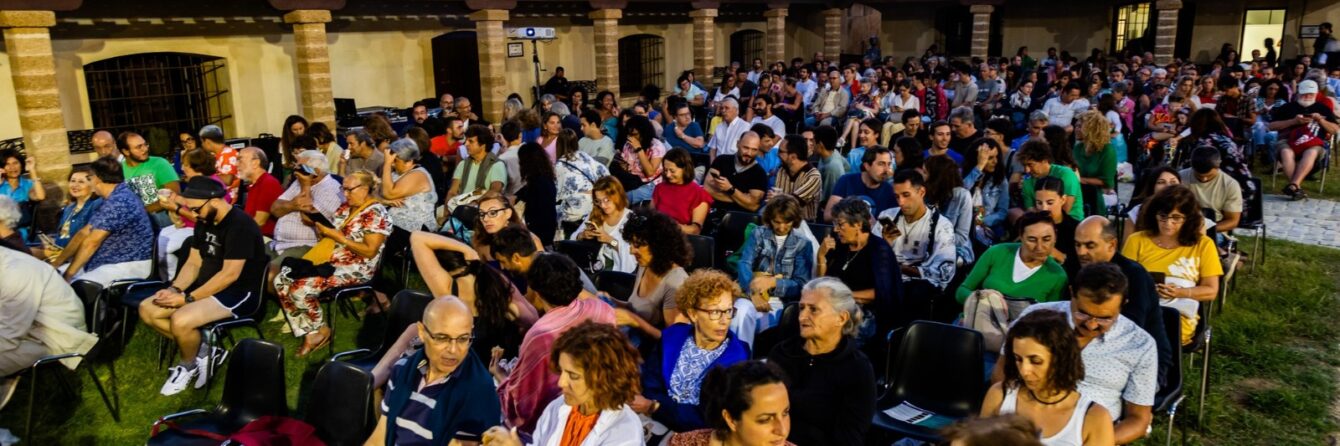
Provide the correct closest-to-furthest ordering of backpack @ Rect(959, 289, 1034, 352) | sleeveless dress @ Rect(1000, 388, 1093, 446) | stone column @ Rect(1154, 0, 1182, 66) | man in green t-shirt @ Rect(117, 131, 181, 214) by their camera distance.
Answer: sleeveless dress @ Rect(1000, 388, 1093, 446) → backpack @ Rect(959, 289, 1034, 352) → man in green t-shirt @ Rect(117, 131, 181, 214) → stone column @ Rect(1154, 0, 1182, 66)

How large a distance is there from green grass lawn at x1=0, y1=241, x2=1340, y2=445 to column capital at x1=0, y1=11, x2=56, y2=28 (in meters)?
5.83

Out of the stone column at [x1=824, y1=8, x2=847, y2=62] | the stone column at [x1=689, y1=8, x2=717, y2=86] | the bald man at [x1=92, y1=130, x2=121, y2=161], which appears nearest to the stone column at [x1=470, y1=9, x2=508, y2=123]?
the stone column at [x1=689, y1=8, x2=717, y2=86]

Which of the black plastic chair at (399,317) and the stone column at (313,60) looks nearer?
the black plastic chair at (399,317)

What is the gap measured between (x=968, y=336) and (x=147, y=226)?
5.45 m

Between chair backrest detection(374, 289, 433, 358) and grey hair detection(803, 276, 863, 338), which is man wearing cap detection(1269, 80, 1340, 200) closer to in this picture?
grey hair detection(803, 276, 863, 338)

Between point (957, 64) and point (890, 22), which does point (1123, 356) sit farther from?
point (890, 22)

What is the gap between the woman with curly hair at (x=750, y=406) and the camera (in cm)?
314

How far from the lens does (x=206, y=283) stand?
584 centimetres

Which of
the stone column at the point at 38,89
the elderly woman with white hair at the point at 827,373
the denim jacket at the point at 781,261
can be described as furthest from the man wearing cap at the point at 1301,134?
the stone column at the point at 38,89

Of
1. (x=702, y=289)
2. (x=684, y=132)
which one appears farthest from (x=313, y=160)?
(x=684, y=132)

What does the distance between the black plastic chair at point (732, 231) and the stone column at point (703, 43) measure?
44.2 feet

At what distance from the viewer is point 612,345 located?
3.60m

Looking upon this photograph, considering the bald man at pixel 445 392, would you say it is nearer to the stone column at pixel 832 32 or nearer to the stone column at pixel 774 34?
the stone column at pixel 774 34

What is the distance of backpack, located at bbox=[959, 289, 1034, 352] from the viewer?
4.82m
